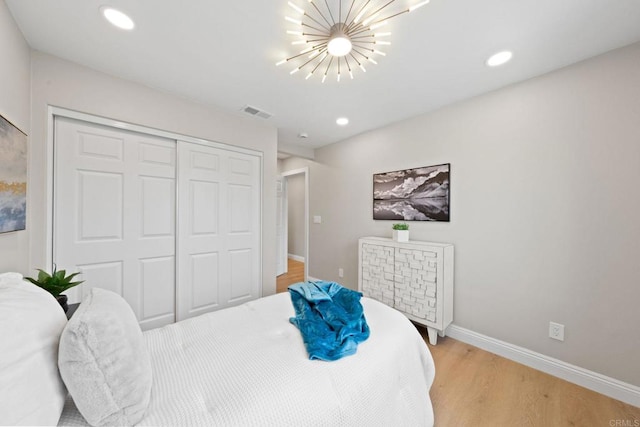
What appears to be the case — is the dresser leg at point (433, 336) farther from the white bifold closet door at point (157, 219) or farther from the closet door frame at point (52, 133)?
the closet door frame at point (52, 133)

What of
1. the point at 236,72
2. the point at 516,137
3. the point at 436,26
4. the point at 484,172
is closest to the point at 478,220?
the point at 484,172

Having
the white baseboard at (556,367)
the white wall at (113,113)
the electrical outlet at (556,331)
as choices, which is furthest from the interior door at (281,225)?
the electrical outlet at (556,331)

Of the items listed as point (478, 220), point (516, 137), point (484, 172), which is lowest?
point (478, 220)

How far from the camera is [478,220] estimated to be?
7.57 ft

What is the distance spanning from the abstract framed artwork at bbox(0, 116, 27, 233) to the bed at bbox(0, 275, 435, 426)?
2.70 ft

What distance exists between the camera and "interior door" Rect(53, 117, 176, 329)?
1918 millimetres

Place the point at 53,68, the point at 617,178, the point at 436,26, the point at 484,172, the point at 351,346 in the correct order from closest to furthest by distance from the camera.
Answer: the point at 351,346 < the point at 436,26 < the point at 617,178 < the point at 53,68 < the point at 484,172

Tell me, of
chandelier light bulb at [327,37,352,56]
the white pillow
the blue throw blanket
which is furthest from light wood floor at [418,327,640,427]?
chandelier light bulb at [327,37,352,56]

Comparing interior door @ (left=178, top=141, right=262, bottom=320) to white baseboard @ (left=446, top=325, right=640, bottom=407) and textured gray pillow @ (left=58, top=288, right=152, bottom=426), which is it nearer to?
textured gray pillow @ (left=58, top=288, right=152, bottom=426)

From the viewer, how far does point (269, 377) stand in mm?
950

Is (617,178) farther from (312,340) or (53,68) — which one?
(53,68)

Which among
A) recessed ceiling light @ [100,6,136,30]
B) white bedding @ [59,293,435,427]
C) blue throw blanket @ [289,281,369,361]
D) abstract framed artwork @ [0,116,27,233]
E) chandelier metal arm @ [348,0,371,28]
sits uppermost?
recessed ceiling light @ [100,6,136,30]

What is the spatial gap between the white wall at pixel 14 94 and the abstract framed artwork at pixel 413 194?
10.3 feet

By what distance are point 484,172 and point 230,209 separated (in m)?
2.69
